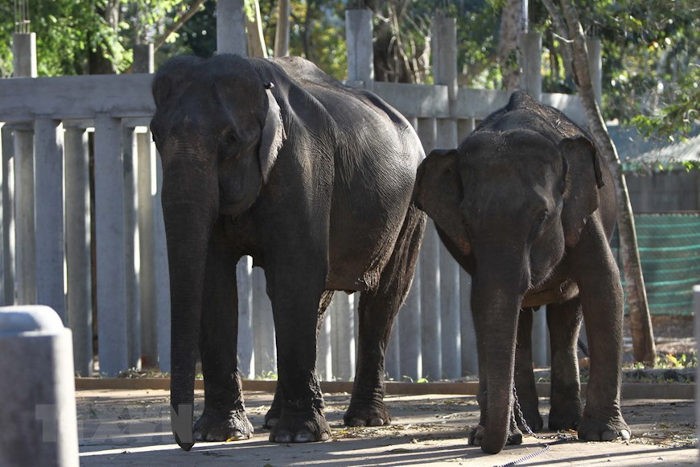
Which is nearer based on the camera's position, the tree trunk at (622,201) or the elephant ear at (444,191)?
the elephant ear at (444,191)

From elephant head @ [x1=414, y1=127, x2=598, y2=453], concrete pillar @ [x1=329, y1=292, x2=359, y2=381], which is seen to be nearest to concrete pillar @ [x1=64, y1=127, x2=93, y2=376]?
concrete pillar @ [x1=329, y1=292, x2=359, y2=381]

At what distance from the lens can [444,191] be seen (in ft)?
27.6

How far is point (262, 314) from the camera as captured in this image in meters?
13.7

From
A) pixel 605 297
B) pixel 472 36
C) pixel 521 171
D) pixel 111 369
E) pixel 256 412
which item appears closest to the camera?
pixel 521 171

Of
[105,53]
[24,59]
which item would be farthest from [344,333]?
[105,53]

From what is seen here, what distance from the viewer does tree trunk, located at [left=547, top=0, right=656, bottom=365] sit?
14759mm

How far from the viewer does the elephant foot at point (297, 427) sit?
8.76 meters

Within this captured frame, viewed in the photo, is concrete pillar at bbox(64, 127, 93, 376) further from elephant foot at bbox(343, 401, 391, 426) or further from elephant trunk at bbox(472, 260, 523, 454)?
elephant trunk at bbox(472, 260, 523, 454)

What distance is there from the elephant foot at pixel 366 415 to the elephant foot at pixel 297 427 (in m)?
Result: 1.01

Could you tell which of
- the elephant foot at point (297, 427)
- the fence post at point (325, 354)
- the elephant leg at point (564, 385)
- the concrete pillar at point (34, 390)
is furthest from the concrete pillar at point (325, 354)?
the concrete pillar at point (34, 390)

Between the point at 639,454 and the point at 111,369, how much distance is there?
6.52m

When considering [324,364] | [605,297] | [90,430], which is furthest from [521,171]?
[324,364]

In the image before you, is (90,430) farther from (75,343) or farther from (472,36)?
(472,36)

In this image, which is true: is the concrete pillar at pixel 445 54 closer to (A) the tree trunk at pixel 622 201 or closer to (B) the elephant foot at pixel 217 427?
(A) the tree trunk at pixel 622 201
